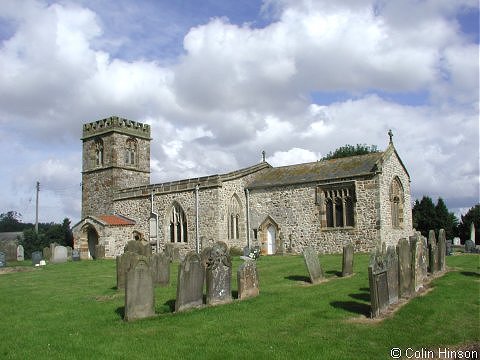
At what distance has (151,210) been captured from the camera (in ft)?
104

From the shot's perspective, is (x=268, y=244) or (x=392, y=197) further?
(x=268, y=244)

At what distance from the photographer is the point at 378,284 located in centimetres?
1030

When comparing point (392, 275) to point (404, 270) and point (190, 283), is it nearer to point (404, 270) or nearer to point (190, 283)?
point (404, 270)

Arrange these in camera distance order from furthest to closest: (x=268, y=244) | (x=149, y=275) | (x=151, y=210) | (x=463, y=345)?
(x=151, y=210) → (x=268, y=244) → (x=149, y=275) → (x=463, y=345)

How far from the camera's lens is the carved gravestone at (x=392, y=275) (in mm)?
11109

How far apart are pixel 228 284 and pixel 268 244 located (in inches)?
672

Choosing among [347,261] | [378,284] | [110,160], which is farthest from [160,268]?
[110,160]

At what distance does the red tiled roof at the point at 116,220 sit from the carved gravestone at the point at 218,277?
66.8ft

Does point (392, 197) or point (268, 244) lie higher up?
point (392, 197)

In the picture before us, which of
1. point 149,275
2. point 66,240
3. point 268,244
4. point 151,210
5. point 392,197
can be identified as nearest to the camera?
point 149,275

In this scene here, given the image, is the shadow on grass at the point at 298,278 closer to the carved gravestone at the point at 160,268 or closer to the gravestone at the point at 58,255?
the carved gravestone at the point at 160,268

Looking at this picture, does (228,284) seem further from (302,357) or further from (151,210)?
(151,210)

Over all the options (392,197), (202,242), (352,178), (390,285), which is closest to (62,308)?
(390,285)

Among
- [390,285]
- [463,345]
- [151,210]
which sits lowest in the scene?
[463,345]
